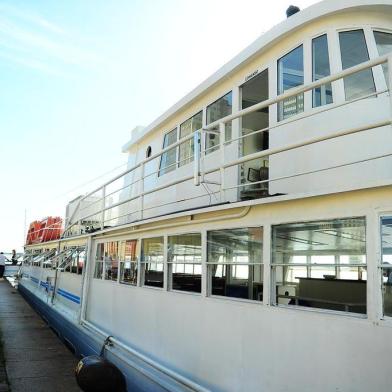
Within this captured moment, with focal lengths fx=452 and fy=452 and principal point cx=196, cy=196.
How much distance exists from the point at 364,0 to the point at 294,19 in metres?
0.80

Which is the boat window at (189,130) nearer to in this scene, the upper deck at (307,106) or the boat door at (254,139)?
the upper deck at (307,106)

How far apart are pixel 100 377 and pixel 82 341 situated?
9.08 feet

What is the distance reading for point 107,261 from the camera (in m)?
8.02

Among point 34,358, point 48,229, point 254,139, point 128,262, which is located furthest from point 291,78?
point 48,229

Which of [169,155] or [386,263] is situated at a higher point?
[169,155]

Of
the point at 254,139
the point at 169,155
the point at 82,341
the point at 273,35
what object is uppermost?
the point at 273,35

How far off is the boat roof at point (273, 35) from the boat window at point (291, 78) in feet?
0.91

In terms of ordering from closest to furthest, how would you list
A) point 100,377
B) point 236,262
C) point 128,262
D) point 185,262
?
1. point 236,262
2. point 185,262
3. point 100,377
4. point 128,262

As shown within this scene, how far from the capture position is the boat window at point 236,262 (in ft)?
14.3

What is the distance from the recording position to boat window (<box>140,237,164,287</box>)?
20.1 feet

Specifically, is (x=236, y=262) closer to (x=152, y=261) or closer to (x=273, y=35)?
(x=152, y=261)

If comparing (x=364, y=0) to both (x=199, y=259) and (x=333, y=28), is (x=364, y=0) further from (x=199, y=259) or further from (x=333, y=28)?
(x=199, y=259)

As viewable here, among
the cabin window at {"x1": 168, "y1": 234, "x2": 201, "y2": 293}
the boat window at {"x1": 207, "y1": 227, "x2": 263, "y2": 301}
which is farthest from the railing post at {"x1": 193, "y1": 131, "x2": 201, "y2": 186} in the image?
the cabin window at {"x1": 168, "y1": 234, "x2": 201, "y2": 293}

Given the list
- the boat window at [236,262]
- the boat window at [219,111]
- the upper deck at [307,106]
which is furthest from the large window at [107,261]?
the boat window at [236,262]
